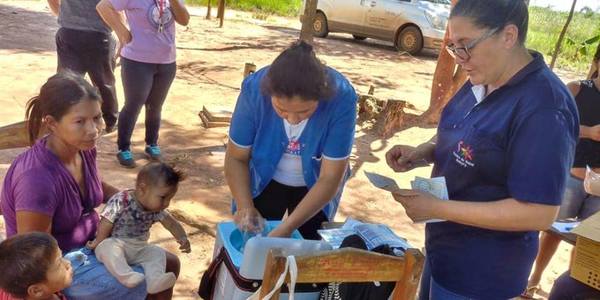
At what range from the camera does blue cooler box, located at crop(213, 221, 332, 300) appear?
1.71 metres

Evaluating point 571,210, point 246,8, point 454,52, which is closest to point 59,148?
point 454,52

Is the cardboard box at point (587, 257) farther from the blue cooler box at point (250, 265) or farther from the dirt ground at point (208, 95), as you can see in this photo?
the dirt ground at point (208, 95)

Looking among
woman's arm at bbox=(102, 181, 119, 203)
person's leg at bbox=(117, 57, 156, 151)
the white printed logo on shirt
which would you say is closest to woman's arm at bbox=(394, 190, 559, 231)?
the white printed logo on shirt

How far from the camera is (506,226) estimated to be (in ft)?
5.10

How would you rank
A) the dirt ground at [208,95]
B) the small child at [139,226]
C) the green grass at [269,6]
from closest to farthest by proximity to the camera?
1. the small child at [139,226]
2. the dirt ground at [208,95]
3. the green grass at [269,6]

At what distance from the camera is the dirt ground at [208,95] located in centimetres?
393

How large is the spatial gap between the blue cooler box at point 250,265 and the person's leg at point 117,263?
0.31 metres

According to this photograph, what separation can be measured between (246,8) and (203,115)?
38.1ft

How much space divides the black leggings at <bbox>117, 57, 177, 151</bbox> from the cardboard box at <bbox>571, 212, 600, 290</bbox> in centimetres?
312

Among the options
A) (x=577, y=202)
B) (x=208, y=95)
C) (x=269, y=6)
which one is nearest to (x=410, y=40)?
(x=269, y=6)

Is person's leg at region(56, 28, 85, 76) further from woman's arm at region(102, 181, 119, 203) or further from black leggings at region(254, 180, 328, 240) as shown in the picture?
black leggings at region(254, 180, 328, 240)

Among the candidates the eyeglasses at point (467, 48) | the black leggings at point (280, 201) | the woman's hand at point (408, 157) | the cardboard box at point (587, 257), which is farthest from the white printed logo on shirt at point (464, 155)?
the black leggings at point (280, 201)

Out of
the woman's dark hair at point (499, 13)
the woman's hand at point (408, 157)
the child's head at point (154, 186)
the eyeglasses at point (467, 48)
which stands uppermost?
the woman's dark hair at point (499, 13)

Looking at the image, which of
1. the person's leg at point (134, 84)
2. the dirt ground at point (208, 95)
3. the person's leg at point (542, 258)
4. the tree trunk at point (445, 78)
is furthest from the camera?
the tree trunk at point (445, 78)
